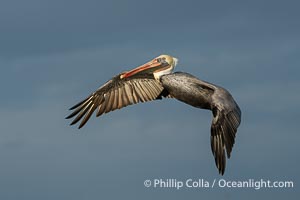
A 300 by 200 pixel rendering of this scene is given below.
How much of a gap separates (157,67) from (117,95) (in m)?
1.57

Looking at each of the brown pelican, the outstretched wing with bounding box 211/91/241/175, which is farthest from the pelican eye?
the outstretched wing with bounding box 211/91/241/175

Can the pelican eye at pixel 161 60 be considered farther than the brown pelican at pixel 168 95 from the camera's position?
Yes

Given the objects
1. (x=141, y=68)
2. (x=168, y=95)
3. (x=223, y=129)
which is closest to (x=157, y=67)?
(x=141, y=68)

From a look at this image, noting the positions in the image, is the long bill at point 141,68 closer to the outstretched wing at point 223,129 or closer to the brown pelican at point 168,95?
the brown pelican at point 168,95

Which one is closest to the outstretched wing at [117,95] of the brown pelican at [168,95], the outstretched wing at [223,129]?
the brown pelican at [168,95]

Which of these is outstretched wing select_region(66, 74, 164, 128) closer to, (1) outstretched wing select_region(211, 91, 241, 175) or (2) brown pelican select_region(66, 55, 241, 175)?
(2) brown pelican select_region(66, 55, 241, 175)

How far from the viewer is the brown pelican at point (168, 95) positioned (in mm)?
19047

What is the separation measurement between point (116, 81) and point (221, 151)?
20.8 ft

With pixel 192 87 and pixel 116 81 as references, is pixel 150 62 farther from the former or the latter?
pixel 192 87

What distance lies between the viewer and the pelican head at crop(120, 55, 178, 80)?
2313 centimetres

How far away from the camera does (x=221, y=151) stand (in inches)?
742

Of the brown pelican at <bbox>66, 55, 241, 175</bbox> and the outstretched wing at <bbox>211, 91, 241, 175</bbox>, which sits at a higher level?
the brown pelican at <bbox>66, 55, 241, 175</bbox>

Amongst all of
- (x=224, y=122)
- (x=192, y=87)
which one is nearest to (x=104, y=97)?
(x=192, y=87)

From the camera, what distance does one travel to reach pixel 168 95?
22781 mm
